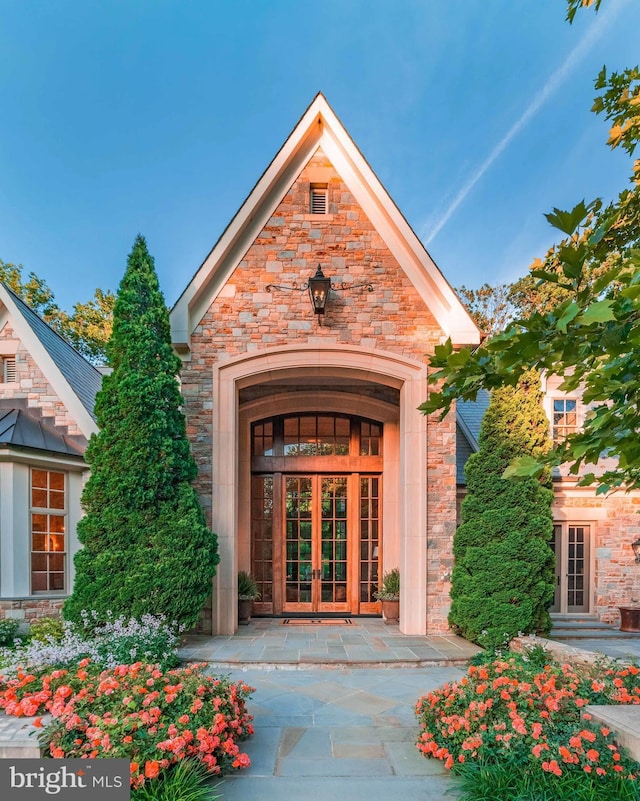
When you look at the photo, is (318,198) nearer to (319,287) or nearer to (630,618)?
(319,287)

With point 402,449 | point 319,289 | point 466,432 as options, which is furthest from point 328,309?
point 466,432

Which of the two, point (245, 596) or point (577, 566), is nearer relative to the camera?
point (245, 596)

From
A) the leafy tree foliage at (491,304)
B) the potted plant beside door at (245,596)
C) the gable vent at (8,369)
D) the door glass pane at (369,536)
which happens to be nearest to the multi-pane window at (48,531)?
the gable vent at (8,369)

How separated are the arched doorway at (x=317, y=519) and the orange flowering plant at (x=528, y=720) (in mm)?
4355

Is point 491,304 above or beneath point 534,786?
above

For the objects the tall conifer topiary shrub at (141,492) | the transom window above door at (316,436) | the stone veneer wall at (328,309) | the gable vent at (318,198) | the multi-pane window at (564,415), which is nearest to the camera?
the tall conifer topiary shrub at (141,492)

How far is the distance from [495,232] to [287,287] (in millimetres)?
11344

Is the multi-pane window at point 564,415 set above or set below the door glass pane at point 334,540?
above

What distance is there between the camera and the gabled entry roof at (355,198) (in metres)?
6.87

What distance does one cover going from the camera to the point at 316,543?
27.3 feet

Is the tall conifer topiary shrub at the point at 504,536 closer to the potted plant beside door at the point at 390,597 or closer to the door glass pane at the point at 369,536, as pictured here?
the potted plant beside door at the point at 390,597

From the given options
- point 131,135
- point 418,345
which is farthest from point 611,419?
point 131,135

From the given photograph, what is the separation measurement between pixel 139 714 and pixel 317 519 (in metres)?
5.49

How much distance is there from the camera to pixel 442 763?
3355 millimetres
